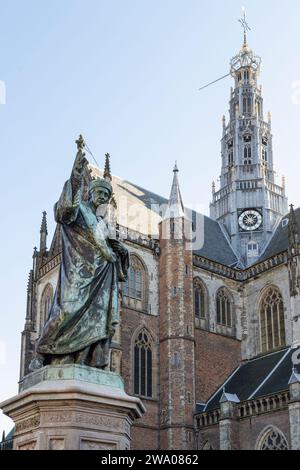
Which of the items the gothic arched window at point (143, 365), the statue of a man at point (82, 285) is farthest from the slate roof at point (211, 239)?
the statue of a man at point (82, 285)

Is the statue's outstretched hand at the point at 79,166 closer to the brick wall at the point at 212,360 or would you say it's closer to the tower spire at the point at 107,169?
the tower spire at the point at 107,169

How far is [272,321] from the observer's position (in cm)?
4106

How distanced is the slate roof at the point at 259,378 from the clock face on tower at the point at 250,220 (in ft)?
35.1

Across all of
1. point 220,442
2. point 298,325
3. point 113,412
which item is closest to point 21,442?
point 113,412

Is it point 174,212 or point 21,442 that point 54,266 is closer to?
point 174,212

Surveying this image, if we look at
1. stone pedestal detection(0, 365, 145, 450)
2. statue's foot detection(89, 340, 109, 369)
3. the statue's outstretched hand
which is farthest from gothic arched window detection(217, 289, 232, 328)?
stone pedestal detection(0, 365, 145, 450)

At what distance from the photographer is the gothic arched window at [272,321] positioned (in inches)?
1582

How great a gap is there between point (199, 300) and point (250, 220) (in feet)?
31.9

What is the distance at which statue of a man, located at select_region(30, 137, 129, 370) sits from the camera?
8.48m

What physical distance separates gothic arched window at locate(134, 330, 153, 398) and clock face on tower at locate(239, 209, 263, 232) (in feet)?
45.2

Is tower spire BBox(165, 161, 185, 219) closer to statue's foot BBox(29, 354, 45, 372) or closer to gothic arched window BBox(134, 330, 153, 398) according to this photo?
gothic arched window BBox(134, 330, 153, 398)

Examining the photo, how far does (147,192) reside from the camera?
46062mm

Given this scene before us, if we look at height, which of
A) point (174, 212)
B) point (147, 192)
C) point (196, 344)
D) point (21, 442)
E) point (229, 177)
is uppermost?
point (229, 177)

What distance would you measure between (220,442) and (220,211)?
20.8 metres
